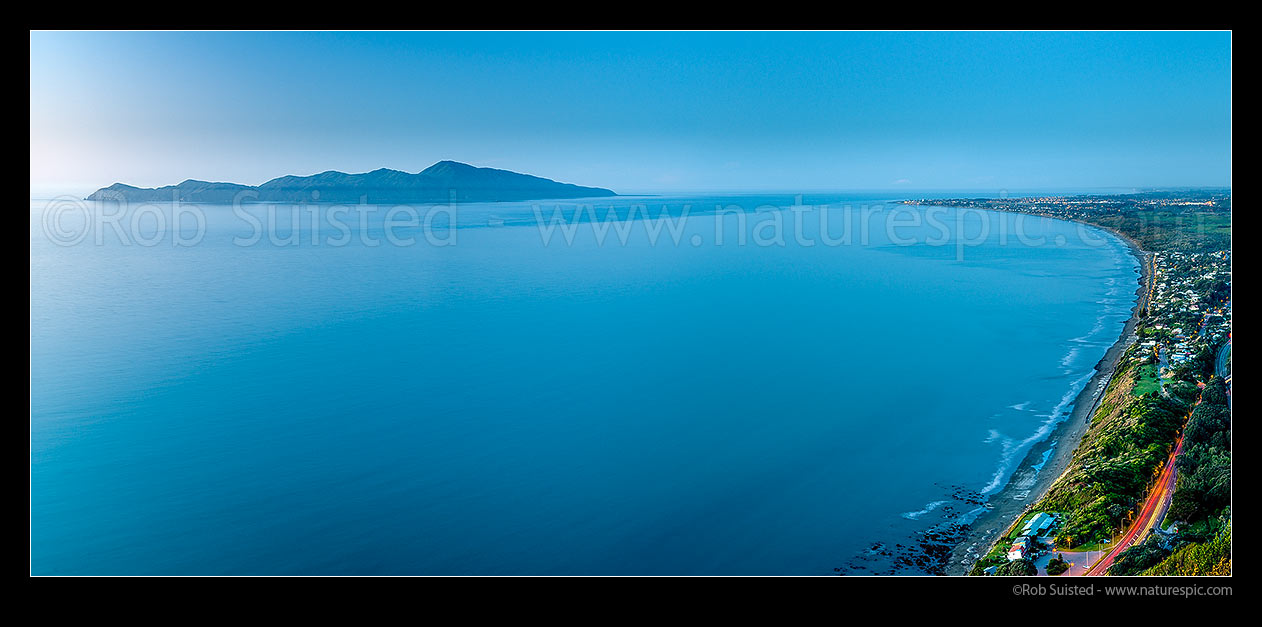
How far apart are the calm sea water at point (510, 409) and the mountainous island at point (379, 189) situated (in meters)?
1.25

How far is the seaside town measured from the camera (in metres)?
3.56

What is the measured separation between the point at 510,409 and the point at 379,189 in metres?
14.1

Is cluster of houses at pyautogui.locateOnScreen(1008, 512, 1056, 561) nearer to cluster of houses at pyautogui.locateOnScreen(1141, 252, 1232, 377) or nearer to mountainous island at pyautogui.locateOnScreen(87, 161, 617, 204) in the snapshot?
cluster of houses at pyautogui.locateOnScreen(1141, 252, 1232, 377)

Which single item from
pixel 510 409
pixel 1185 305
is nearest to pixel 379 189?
pixel 510 409

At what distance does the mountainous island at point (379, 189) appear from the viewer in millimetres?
11953

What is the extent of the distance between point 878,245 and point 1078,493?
56.4 ft

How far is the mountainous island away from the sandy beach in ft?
27.2

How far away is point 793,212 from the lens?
3316 cm

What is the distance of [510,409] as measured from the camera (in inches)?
279

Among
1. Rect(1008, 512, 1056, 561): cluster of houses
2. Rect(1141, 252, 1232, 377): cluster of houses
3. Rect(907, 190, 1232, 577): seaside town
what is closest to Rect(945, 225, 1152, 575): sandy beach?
Rect(907, 190, 1232, 577): seaside town

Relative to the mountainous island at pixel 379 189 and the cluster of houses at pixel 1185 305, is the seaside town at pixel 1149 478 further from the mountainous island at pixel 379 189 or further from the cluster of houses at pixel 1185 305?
the mountainous island at pixel 379 189

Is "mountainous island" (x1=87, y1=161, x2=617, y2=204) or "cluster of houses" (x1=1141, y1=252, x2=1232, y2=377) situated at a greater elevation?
"mountainous island" (x1=87, y1=161, x2=617, y2=204)

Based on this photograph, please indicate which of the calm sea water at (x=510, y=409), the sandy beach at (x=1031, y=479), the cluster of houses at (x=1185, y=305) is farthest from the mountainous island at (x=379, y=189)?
the cluster of houses at (x=1185, y=305)

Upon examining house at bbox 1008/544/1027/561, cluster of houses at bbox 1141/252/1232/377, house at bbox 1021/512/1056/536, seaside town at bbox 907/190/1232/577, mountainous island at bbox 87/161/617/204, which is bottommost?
house at bbox 1008/544/1027/561
